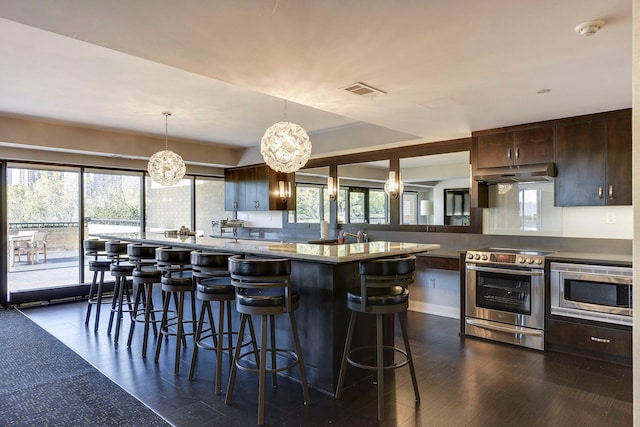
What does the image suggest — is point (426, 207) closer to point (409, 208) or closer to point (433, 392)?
point (409, 208)

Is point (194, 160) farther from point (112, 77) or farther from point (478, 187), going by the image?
point (478, 187)

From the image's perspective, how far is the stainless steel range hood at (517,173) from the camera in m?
4.07

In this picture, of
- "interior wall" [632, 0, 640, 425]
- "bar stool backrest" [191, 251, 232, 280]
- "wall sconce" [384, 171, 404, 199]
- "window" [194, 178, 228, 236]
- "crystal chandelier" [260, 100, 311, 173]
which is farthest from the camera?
"window" [194, 178, 228, 236]

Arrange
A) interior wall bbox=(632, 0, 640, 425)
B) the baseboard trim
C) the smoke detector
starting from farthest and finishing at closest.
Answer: the baseboard trim → the smoke detector → interior wall bbox=(632, 0, 640, 425)

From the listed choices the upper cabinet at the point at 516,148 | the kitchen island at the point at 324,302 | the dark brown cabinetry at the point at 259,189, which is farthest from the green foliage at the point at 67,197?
the upper cabinet at the point at 516,148

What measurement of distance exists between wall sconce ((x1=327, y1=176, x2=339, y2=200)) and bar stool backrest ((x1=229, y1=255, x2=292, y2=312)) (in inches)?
149

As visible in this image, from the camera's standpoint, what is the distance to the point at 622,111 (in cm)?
367

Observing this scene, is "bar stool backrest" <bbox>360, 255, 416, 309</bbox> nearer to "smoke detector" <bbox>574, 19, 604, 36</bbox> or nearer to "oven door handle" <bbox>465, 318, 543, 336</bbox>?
"smoke detector" <bbox>574, 19, 604, 36</bbox>

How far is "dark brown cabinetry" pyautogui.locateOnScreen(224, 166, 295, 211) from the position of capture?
7012 mm

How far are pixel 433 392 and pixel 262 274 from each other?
1.55 metres

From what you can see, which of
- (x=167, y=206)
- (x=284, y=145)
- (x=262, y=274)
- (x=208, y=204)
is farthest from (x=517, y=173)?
(x=167, y=206)

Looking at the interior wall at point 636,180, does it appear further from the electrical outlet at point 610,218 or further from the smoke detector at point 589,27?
the electrical outlet at point 610,218

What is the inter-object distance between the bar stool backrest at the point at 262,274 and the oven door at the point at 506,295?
2443 mm

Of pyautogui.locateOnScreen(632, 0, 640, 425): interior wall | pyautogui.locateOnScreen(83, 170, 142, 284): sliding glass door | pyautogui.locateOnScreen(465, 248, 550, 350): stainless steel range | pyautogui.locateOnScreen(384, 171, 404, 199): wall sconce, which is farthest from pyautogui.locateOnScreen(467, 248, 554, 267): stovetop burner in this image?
pyautogui.locateOnScreen(83, 170, 142, 284): sliding glass door
